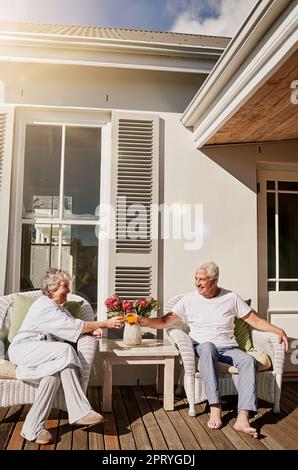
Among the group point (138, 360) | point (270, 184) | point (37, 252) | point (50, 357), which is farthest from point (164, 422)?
point (270, 184)

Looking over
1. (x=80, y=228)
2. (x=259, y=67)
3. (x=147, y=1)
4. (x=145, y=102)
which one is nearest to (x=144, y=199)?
(x=80, y=228)

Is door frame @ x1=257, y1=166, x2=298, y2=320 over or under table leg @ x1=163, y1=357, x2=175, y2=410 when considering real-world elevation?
over

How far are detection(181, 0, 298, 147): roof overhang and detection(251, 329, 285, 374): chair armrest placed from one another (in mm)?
1785

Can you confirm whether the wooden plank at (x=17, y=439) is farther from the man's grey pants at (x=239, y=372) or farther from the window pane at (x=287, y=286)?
the window pane at (x=287, y=286)

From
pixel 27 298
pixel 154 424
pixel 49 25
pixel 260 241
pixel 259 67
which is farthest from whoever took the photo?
pixel 49 25

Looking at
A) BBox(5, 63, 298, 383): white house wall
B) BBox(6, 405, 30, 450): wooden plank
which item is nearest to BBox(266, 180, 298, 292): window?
BBox(5, 63, 298, 383): white house wall

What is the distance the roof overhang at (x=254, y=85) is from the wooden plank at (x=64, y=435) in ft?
8.45

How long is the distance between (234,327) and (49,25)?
163 inches

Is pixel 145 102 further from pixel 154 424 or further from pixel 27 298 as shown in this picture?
pixel 154 424

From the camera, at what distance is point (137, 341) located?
3.60m

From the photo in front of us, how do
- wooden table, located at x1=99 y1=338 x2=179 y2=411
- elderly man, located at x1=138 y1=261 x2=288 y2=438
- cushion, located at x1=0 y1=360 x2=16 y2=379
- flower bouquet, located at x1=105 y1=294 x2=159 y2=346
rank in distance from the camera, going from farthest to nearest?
flower bouquet, located at x1=105 y1=294 x2=159 y2=346, wooden table, located at x1=99 y1=338 x2=179 y2=411, elderly man, located at x1=138 y1=261 x2=288 y2=438, cushion, located at x1=0 y1=360 x2=16 y2=379

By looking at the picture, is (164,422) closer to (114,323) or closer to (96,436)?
(96,436)

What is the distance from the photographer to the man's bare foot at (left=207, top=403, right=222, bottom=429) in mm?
2990

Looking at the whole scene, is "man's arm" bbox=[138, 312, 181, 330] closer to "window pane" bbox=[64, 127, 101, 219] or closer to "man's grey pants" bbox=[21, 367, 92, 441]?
"man's grey pants" bbox=[21, 367, 92, 441]
